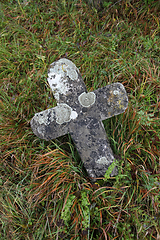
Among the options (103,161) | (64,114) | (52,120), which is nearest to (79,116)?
(64,114)

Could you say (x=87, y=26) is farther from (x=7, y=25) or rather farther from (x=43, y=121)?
(x=43, y=121)

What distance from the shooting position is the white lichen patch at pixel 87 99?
1.73 m

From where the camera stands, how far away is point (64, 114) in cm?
175

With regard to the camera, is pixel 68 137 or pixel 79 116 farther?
pixel 68 137

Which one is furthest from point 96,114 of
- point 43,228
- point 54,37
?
point 54,37

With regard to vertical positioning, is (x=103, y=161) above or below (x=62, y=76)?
below

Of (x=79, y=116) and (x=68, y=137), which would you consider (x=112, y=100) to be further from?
(x=68, y=137)

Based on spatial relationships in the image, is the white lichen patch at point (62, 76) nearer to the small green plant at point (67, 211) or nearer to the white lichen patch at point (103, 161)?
the white lichen patch at point (103, 161)

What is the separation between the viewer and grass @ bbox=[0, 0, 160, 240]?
65.1 inches

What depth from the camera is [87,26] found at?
267 centimetres

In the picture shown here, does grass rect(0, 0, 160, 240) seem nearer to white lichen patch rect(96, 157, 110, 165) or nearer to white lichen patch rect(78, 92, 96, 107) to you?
white lichen patch rect(96, 157, 110, 165)

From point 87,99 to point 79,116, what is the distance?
23cm

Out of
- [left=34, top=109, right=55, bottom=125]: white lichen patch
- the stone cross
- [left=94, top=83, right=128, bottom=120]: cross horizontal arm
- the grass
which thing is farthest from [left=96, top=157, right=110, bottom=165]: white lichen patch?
[left=34, top=109, right=55, bottom=125]: white lichen patch

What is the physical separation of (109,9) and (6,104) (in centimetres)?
256
